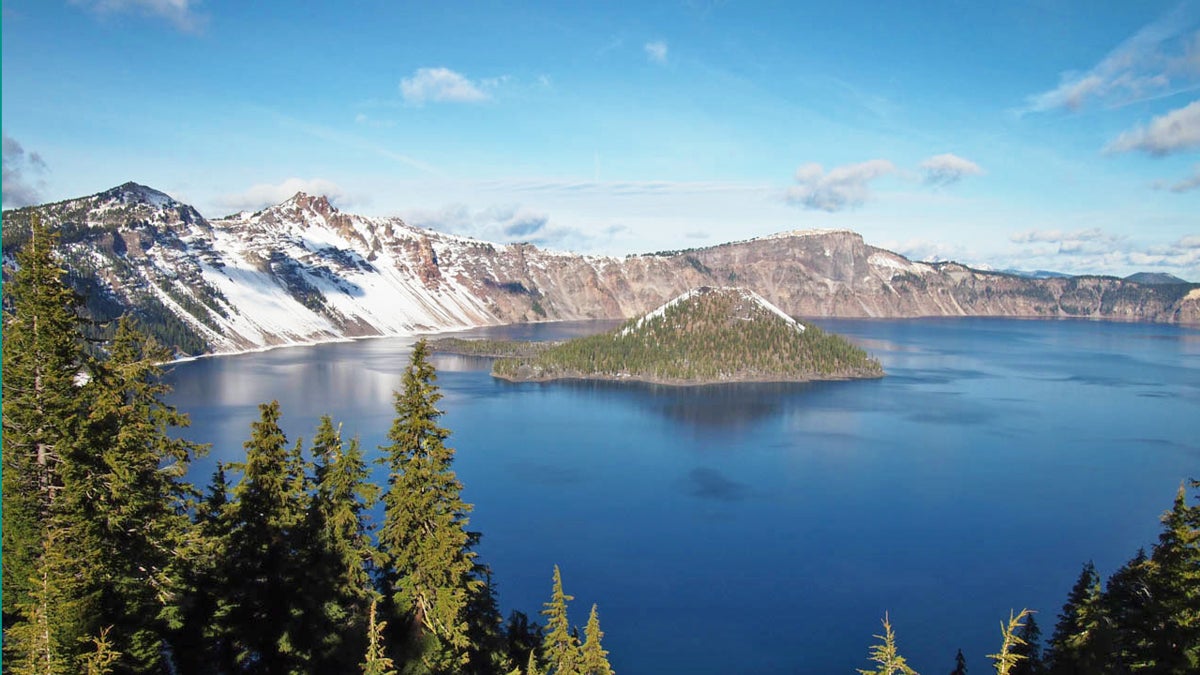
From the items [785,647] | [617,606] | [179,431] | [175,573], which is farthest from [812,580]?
[179,431]

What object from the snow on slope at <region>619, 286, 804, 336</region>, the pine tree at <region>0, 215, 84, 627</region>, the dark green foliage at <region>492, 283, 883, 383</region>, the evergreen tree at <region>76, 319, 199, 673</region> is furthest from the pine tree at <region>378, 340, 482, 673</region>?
the snow on slope at <region>619, 286, 804, 336</region>

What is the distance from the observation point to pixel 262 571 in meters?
19.5

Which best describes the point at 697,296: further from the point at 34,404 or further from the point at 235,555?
the point at 34,404

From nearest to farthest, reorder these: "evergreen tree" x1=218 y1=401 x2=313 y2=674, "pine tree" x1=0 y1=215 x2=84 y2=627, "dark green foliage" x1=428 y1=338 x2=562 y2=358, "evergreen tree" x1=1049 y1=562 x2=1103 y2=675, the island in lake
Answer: "pine tree" x1=0 y1=215 x2=84 y2=627 < "evergreen tree" x1=218 y1=401 x2=313 y2=674 < "evergreen tree" x1=1049 y1=562 x2=1103 y2=675 < the island in lake < "dark green foliage" x1=428 y1=338 x2=562 y2=358

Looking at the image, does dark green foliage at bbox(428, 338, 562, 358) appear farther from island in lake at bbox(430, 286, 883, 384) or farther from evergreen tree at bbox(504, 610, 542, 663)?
evergreen tree at bbox(504, 610, 542, 663)

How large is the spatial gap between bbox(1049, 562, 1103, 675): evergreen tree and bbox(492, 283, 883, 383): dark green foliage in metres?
110

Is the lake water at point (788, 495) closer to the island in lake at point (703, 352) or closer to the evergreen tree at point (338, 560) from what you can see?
the island in lake at point (703, 352)

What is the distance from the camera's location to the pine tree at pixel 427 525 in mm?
18953

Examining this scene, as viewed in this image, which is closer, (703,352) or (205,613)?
(205,613)

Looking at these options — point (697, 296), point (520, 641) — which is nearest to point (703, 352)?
point (697, 296)

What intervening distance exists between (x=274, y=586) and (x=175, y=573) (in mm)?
2938

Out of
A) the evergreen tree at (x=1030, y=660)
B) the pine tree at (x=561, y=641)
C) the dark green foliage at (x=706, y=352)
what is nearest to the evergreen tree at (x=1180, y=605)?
the evergreen tree at (x=1030, y=660)

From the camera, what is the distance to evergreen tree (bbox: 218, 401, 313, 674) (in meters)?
19.3

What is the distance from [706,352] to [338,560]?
138386 mm
